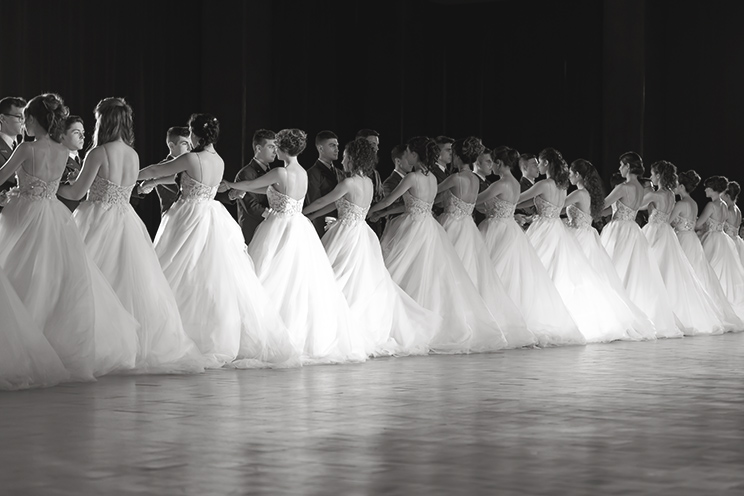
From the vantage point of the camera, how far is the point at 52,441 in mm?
3193

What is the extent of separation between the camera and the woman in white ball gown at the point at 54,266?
4.99 meters

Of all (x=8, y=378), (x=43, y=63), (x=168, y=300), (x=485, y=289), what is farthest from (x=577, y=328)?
(x=43, y=63)

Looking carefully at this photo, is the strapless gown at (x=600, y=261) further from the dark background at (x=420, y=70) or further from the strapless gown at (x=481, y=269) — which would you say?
the dark background at (x=420, y=70)

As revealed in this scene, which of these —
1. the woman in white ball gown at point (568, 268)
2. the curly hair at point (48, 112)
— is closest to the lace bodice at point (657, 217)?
the woman in white ball gown at point (568, 268)

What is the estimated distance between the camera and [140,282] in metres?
5.40

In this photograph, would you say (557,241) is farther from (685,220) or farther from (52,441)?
(52,441)

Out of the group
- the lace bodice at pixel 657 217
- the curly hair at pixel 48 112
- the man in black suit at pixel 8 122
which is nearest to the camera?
the curly hair at pixel 48 112

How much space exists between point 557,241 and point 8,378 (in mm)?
4930

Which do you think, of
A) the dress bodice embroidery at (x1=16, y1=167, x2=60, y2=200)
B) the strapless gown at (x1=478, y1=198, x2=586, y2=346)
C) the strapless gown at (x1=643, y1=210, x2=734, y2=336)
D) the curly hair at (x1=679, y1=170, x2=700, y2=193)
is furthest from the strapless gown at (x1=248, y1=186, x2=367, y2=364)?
the curly hair at (x1=679, y1=170, x2=700, y2=193)

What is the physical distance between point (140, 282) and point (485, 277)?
294 cm

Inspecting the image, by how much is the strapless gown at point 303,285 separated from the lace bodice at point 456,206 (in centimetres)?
163

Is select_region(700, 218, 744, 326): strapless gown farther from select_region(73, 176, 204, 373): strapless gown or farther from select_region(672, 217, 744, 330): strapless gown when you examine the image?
select_region(73, 176, 204, 373): strapless gown

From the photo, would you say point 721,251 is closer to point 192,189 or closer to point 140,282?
point 192,189

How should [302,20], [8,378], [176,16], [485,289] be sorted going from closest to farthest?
1. [8,378]
2. [485,289]
3. [176,16]
4. [302,20]
